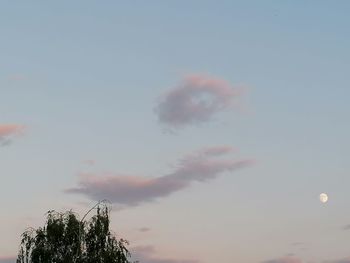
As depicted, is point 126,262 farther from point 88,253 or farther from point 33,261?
point 33,261

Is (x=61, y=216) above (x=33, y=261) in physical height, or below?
above

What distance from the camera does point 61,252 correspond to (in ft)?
185

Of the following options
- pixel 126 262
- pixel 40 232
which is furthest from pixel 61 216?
pixel 126 262

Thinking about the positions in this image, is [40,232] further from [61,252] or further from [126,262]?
[126,262]

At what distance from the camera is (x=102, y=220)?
58219 millimetres

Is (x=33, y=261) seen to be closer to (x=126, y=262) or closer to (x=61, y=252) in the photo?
(x=61, y=252)

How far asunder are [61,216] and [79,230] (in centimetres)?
357

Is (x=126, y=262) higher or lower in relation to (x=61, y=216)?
lower

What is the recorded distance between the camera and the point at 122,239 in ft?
188

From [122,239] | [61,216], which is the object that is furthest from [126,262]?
[61,216]

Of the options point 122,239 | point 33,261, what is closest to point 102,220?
point 122,239

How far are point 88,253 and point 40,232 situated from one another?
4.20 meters

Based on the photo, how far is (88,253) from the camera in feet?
186

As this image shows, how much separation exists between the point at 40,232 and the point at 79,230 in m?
4.02
